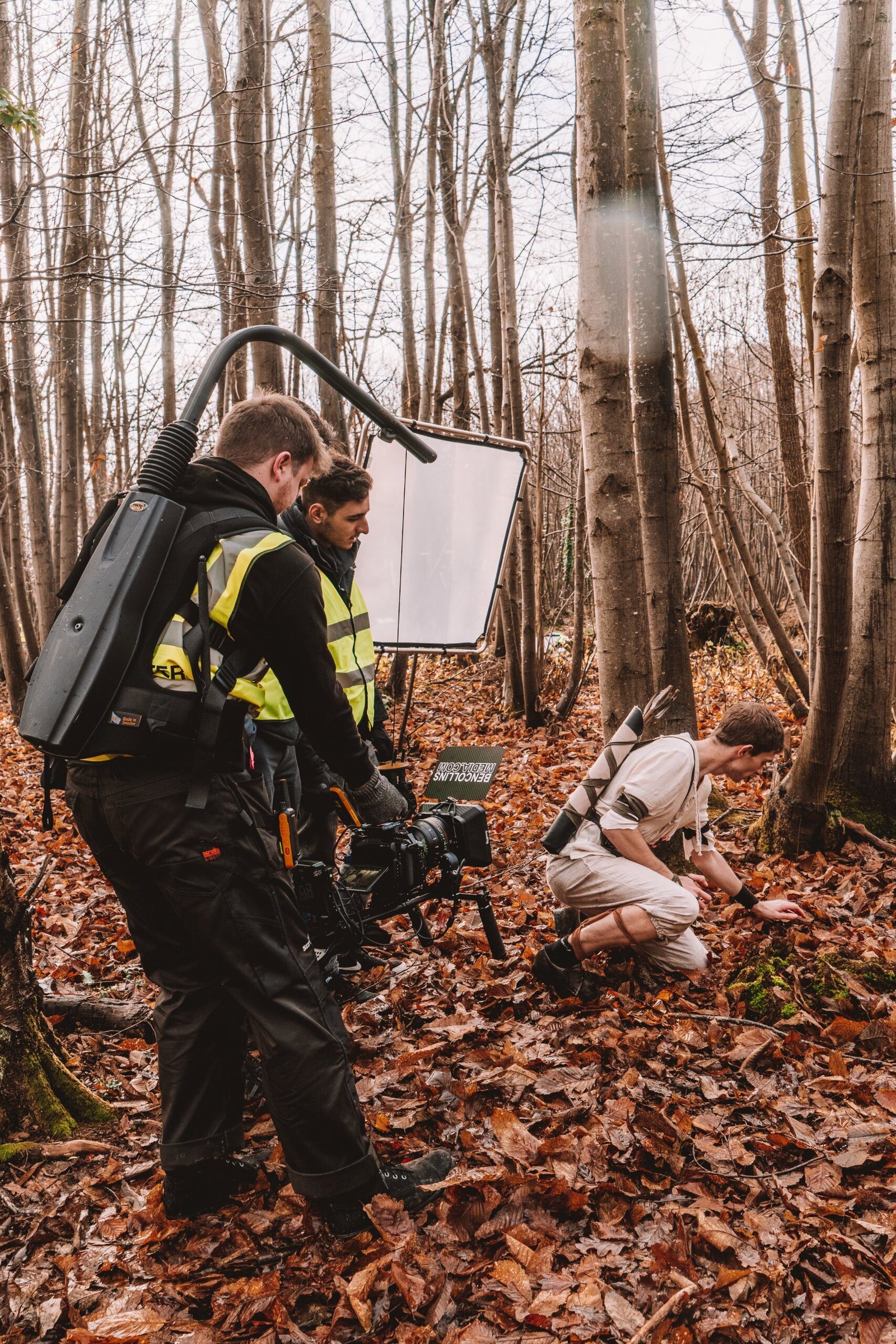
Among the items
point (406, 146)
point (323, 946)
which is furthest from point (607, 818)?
point (406, 146)

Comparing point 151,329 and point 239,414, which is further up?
point 151,329

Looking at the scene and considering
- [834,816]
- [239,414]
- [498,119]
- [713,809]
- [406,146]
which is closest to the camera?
[239,414]

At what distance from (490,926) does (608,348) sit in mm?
2447

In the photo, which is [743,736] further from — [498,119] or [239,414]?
[498,119]

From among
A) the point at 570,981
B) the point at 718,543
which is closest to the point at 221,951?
the point at 570,981

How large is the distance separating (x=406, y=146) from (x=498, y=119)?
237 cm

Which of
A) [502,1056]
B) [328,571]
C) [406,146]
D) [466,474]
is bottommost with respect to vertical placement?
[502,1056]

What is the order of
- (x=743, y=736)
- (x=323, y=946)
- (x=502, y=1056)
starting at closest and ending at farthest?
(x=323, y=946) < (x=502, y=1056) < (x=743, y=736)

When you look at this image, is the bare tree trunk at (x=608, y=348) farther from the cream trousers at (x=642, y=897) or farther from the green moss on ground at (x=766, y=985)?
the green moss on ground at (x=766, y=985)

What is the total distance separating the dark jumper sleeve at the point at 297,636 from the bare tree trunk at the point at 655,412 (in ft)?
7.77

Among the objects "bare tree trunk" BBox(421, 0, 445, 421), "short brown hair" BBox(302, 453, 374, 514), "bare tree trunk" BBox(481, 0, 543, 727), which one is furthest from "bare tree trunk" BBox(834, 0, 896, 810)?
"bare tree trunk" BBox(421, 0, 445, 421)

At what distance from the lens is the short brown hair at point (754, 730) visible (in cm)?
360

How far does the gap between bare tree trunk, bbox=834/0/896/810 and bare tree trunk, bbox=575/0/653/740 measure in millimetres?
1657

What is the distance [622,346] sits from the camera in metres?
3.82
